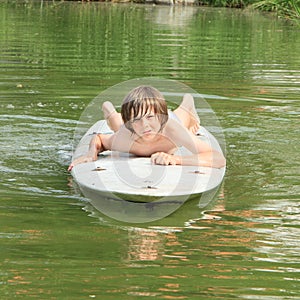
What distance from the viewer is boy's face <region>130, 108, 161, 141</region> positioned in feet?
26.2

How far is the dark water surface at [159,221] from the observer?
229 inches

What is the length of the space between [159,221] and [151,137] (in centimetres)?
115

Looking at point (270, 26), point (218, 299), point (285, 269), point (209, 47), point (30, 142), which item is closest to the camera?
point (218, 299)

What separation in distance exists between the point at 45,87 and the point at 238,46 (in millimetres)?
7417

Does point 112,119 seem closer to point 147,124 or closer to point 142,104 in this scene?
point 147,124

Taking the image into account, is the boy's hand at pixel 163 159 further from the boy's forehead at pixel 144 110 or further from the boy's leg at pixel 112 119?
the boy's leg at pixel 112 119

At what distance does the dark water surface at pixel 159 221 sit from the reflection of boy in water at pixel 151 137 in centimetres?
34

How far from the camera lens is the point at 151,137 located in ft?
27.1

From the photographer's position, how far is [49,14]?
27938mm

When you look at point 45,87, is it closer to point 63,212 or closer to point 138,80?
point 138,80

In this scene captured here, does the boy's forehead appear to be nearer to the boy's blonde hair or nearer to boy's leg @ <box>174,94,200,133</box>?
the boy's blonde hair

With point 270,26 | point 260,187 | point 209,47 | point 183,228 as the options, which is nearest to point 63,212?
point 183,228

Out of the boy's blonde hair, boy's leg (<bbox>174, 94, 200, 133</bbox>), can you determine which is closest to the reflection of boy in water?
the boy's blonde hair

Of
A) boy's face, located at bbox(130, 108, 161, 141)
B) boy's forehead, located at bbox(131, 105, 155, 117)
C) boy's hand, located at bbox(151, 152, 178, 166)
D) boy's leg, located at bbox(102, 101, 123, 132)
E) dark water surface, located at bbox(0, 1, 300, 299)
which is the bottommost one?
dark water surface, located at bbox(0, 1, 300, 299)
